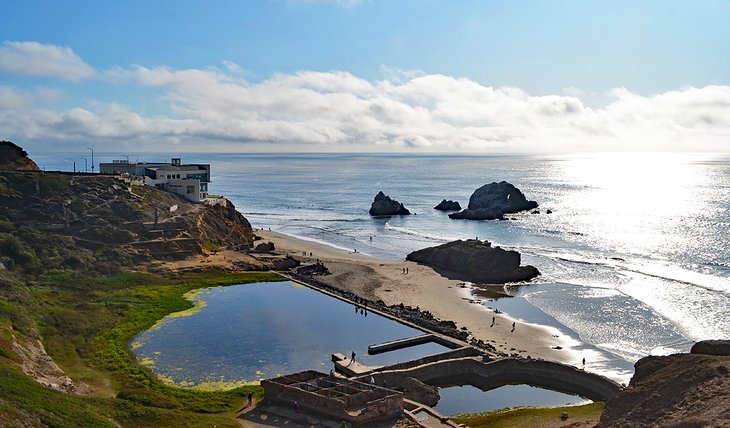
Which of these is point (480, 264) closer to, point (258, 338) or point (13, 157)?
point (258, 338)

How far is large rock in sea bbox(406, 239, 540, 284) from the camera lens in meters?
83.4

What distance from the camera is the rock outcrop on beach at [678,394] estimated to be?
2545 centimetres

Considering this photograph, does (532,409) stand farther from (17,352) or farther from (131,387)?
(17,352)

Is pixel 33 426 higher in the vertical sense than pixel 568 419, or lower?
higher

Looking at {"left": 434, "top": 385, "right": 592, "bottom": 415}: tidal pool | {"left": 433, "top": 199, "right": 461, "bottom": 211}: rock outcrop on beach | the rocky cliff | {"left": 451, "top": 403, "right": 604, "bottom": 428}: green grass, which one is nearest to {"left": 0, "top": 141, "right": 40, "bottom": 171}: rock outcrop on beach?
the rocky cliff

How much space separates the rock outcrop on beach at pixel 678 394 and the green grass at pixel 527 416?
258 inches

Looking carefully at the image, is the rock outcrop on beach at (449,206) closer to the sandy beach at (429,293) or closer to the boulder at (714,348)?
the sandy beach at (429,293)

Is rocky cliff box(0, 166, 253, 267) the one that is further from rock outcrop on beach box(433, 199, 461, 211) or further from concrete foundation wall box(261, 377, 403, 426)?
rock outcrop on beach box(433, 199, 461, 211)

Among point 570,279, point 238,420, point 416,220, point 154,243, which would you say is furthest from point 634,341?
point 416,220

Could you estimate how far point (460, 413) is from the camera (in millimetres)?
41625

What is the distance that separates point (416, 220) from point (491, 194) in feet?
81.0

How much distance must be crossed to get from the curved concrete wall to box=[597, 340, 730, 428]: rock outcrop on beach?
1354 centimetres

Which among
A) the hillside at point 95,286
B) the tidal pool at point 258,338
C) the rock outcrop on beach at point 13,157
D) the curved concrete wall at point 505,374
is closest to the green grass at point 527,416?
the curved concrete wall at point 505,374

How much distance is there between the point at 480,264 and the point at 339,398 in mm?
51437
